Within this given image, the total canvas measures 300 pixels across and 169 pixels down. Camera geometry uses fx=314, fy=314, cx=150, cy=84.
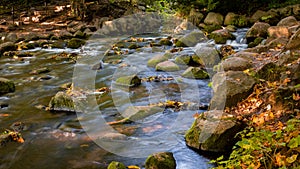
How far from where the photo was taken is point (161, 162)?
13.8 ft

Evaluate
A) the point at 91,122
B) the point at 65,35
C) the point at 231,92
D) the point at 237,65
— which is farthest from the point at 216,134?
the point at 65,35

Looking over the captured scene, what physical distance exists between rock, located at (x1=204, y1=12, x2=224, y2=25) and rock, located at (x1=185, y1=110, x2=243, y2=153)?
13106 millimetres

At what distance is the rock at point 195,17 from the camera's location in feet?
58.8

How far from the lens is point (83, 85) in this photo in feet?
27.9

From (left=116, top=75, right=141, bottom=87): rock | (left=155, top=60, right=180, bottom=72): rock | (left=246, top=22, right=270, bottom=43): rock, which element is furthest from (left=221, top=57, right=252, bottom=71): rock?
(left=246, top=22, right=270, bottom=43): rock

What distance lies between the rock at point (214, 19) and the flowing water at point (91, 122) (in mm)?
8357

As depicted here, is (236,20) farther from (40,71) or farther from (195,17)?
(40,71)

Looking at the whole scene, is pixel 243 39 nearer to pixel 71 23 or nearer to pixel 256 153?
pixel 256 153

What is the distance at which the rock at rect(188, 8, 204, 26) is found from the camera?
58.8 feet

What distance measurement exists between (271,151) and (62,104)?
459 centimetres

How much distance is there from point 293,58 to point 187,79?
9.44 ft

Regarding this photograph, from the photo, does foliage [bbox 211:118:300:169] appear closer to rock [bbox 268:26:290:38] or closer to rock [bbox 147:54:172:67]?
rock [bbox 147:54:172:67]

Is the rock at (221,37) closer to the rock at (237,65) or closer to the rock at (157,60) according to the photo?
the rock at (157,60)

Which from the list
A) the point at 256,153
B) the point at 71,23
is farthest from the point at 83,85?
the point at 71,23
